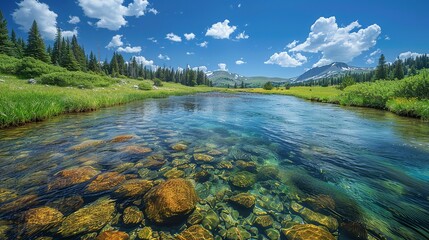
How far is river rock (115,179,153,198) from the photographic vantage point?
4.71 metres

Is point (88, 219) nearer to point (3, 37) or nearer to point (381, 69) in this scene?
point (3, 37)

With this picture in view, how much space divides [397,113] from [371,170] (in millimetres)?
19620

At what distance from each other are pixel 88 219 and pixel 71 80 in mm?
38229

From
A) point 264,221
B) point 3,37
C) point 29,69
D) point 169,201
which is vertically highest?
point 3,37

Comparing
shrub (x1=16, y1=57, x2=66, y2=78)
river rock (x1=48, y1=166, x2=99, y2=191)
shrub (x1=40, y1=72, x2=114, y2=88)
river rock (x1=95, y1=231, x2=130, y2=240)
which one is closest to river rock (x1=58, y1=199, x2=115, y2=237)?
river rock (x1=95, y1=231, x2=130, y2=240)

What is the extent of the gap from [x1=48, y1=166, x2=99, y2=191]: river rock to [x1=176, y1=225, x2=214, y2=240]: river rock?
361 cm

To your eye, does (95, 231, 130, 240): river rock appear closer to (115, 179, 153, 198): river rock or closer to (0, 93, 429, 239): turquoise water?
(0, 93, 429, 239): turquoise water

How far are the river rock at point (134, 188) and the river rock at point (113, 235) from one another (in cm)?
126

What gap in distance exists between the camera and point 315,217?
403 cm

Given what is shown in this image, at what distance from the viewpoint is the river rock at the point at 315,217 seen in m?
3.78

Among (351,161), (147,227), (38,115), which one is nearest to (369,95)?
(351,161)

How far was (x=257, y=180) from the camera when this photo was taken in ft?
18.7

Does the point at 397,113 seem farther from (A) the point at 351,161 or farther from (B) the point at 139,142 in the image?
(B) the point at 139,142

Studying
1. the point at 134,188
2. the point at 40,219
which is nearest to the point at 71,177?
the point at 40,219
